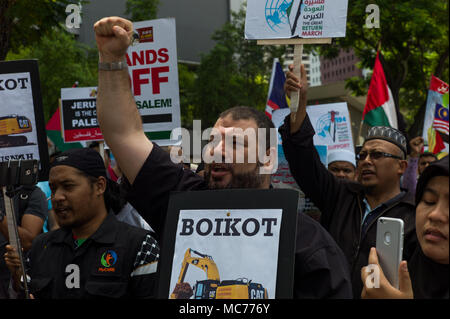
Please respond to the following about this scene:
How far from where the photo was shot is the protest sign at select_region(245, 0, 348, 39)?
11.9 ft

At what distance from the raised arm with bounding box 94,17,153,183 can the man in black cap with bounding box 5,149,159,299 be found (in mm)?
687

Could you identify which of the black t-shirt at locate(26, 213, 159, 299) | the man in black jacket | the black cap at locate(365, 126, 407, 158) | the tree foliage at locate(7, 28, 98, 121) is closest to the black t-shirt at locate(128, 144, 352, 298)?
Result: the man in black jacket

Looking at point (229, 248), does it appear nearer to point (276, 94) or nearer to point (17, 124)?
point (17, 124)

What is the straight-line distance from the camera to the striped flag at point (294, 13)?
3.62 meters

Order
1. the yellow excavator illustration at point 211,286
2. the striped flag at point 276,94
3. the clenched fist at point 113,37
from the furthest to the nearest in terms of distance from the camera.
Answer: the striped flag at point 276,94
the clenched fist at point 113,37
the yellow excavator illustration at point 211,286

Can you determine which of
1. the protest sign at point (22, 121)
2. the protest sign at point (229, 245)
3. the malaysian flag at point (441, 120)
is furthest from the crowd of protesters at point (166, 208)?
the malaysian flag at point (441, 120)

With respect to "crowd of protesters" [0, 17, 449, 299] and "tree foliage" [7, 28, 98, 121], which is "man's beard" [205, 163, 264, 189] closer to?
"crowd of protesters" [0, 17, 449, 299]

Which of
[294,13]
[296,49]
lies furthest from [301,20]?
[296,49]

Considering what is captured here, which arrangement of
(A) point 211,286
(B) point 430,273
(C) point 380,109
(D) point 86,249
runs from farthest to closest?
1. (C) point 380,109
2. (D) point 86,249
3. (A) point 211,286
4. (B) point 430,273

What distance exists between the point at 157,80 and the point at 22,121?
1399 mm

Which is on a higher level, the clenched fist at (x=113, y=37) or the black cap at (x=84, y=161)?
the clenched fist at (x=113, y=37)

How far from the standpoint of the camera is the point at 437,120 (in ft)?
30.7

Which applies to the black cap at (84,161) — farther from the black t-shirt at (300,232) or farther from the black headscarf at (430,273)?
the black headscarf at (430,273)

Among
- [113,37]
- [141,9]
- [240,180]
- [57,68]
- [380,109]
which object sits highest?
[141,9]
